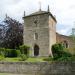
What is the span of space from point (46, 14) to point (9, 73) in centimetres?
2868

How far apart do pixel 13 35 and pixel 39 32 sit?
11688 millimetres

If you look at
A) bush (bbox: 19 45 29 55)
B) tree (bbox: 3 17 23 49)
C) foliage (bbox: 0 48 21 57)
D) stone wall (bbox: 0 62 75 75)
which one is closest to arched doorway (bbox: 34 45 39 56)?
bush (bbox: 19 45 29 55)

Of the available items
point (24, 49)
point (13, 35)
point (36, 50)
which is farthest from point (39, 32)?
point (13, 35)

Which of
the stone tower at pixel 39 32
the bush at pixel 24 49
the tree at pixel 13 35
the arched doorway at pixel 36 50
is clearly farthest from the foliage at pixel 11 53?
the tree at pixel 13 35

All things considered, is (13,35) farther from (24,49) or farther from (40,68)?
(40,68)

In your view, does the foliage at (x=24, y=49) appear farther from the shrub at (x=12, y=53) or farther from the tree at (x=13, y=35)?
the tree at (x=13, y=35)

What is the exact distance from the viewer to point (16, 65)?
31641 millimetres

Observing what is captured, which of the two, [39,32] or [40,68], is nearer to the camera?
[40,68]

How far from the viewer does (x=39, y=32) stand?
5866cm

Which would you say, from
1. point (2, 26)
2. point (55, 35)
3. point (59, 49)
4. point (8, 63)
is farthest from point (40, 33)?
point (8, 63)

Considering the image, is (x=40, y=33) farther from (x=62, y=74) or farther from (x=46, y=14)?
(x=62, y=74)

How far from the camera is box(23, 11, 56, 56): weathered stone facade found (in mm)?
57250

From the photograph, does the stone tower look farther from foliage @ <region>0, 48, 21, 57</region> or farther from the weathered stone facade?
foliage @ <region>0, 48, 21, 57</region>

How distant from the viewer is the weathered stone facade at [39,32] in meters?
57.2
